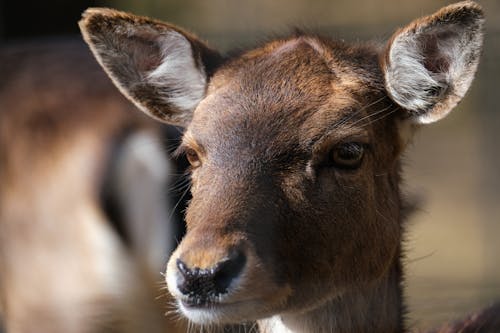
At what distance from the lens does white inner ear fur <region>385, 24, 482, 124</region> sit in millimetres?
3793

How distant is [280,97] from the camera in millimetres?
3670

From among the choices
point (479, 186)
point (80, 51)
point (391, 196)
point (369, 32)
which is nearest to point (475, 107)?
point (479, 186)

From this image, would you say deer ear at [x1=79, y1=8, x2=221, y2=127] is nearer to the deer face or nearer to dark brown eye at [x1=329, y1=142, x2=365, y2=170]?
the deer face

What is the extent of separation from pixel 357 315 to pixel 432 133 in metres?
6.40

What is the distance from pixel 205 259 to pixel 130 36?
3.83 ft

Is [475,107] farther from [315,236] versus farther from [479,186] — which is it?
[315,236]

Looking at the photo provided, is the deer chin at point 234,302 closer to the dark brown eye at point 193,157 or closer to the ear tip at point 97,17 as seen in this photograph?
the dark brown eye at point 193,157

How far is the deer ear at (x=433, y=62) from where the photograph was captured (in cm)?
376

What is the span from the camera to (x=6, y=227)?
5332mm

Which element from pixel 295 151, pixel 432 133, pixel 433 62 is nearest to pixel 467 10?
pixel 433 62

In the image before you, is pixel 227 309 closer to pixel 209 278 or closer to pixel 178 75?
pixel 209 278

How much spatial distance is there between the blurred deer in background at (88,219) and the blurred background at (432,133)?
5.81 ft


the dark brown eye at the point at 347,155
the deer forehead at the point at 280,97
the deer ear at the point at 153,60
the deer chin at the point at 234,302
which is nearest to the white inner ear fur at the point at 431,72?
the deer forehead at the point at 280,97

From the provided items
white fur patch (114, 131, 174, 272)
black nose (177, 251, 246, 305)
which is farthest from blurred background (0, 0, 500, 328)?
black nose (177, 251, 246, 305)
